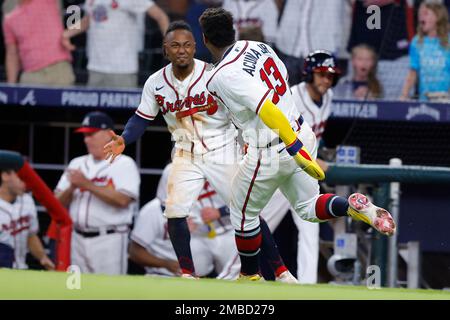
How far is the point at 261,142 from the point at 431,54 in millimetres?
3612

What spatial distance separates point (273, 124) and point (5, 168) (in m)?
3.19

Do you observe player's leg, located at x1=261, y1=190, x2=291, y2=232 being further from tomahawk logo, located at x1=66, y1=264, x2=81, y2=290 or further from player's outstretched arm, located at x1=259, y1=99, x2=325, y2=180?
tomahawk logo, located at x1=66, y1=264, x2=81, y2=290

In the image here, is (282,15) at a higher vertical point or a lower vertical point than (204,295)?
higher

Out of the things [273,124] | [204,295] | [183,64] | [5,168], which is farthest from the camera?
[5,168]

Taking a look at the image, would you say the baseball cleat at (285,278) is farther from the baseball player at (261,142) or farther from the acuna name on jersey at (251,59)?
the acuna name on jersey at (251,59)

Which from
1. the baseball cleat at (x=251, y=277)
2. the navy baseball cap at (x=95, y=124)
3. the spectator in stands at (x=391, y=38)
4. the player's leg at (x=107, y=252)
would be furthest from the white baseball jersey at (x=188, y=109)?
the spectator in stands at (x=391, y=38)

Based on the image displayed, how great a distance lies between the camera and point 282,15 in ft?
36.3

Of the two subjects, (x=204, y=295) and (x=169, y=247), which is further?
(x=169, y=247)

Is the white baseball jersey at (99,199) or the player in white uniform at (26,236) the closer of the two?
the player in white uniform at (26,236)

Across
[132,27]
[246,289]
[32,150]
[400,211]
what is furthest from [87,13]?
[246,289]

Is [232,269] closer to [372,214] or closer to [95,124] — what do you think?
[95,124]

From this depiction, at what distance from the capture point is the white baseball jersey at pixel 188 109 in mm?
7941

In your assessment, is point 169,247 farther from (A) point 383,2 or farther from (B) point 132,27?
(A) point 383,2
